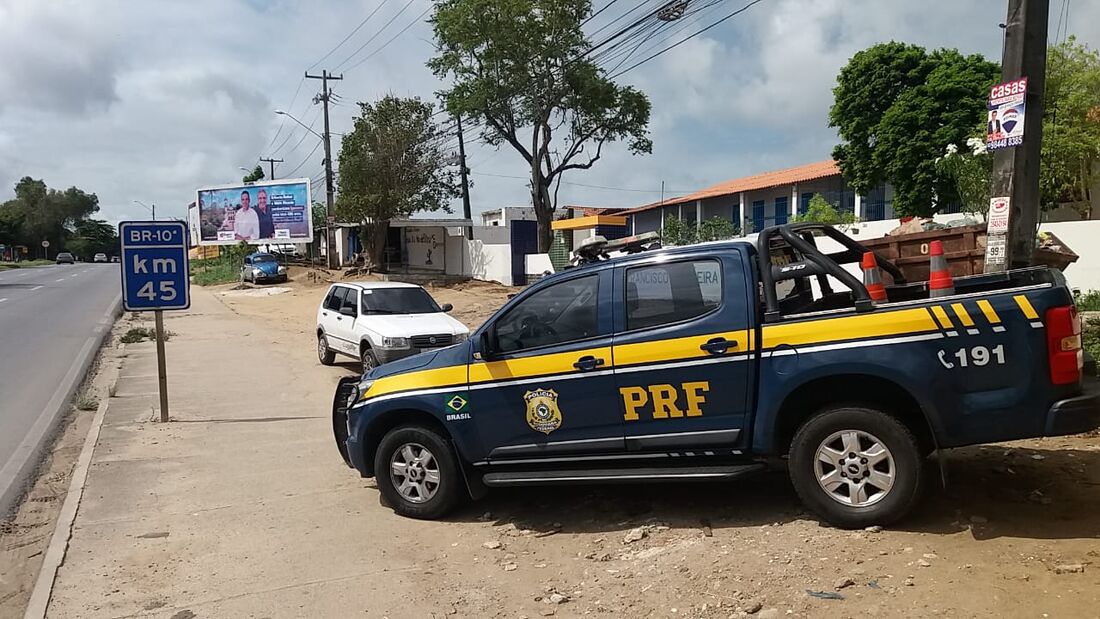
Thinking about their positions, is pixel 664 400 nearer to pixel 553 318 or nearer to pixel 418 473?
pixel 553 318

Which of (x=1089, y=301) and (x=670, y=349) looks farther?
(x=1089, y=301)

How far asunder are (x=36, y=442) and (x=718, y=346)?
26.0ft

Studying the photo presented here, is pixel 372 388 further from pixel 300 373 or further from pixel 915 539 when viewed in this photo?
pixel 300 373

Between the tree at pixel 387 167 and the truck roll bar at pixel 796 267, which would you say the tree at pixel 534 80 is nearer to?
the tree at pixel 387 167

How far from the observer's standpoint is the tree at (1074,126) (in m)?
23.9

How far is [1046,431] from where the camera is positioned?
4348 millimetres

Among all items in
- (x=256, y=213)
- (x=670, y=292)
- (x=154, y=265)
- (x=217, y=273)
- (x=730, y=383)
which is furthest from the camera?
(x=217, y=273)

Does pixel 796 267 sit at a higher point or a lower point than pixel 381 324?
higher

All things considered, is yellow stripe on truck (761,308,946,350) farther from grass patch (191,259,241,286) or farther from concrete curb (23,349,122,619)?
grass patch (191,259,241,286)

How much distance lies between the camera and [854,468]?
184 inches

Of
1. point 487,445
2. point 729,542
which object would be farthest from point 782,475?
point 487,445

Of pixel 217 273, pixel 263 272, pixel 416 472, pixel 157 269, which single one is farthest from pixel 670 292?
pixel 217 273

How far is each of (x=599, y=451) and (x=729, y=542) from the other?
1.01 metres

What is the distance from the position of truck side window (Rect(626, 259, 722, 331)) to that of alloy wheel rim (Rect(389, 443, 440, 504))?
6.01 ft
